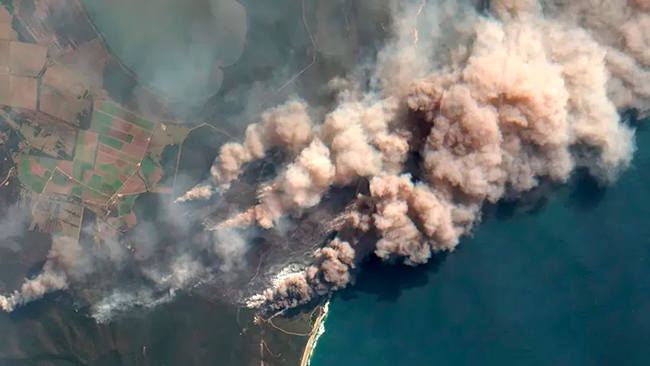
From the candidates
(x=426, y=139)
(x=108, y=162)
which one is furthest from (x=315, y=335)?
(x=108, y=162)

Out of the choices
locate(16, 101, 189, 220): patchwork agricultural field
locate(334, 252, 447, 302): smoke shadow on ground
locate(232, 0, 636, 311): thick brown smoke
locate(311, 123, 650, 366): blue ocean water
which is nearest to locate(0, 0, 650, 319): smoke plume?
locate(232, 0, 636, 311): thick brown smoke

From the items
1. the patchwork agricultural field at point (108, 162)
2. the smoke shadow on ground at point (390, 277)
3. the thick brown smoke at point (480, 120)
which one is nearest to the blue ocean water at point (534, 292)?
the smoke shadow on ground at point (390, 277)

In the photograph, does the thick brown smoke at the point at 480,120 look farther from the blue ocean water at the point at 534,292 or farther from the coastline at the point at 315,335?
the coastline at the point at 315,335

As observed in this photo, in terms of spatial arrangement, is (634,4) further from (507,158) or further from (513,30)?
(507,158)

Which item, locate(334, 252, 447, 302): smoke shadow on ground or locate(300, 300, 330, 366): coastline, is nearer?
locate(334, 252, 447, 302): smoke shadow on ground

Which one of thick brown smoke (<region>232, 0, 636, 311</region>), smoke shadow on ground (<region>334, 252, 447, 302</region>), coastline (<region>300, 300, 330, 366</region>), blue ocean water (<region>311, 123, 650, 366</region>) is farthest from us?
coastline (<region>300, 300, 330, 366</region>)

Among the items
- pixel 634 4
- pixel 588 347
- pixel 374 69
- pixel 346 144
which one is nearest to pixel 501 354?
pixel 588 347

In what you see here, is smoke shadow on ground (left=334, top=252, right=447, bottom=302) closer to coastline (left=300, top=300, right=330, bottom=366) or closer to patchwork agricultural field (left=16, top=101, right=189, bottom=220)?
coastline (left=300, top=300, right=330, bottom=366)
